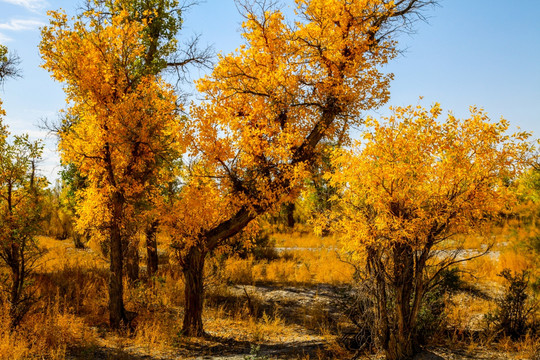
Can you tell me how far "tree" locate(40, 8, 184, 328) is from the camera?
10023 mm

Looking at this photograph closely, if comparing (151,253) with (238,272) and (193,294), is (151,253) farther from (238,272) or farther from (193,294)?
(193,294)

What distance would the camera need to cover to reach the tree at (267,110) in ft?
30.5

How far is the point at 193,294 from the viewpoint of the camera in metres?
10.2

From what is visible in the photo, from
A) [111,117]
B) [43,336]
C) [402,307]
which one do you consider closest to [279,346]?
[402,307]

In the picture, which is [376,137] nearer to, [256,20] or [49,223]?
[256,20]

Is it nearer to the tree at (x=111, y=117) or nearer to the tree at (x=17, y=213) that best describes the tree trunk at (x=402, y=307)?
the tree at (x=111, y=117)

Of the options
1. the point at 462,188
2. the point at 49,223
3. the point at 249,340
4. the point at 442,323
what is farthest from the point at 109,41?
the point at 49,223

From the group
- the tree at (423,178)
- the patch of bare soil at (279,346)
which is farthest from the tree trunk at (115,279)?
the tree at (423,178)

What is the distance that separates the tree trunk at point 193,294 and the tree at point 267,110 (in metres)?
0.02

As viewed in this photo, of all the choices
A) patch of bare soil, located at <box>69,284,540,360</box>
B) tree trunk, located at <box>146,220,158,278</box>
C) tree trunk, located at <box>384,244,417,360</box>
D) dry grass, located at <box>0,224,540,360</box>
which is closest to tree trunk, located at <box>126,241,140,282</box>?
tree trunk, located at <box>146,220,158,278</box>

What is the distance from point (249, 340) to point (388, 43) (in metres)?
8.23

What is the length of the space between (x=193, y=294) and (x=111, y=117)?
4.77 metres

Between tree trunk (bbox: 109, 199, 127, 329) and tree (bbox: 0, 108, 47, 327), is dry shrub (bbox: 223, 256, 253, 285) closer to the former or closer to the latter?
tree trunk (bbox: 109, 199, 127, 329)

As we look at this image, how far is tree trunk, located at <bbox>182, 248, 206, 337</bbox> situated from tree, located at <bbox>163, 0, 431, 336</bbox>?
0.08 feet
